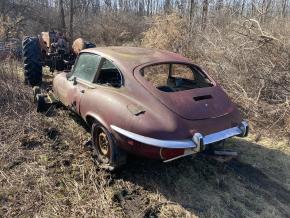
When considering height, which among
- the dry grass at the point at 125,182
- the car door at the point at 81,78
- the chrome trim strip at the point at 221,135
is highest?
the car door at the point at 81,78

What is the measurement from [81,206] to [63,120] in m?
2.68

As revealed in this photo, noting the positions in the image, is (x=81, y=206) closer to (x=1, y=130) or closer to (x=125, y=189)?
(x=125, y=189)

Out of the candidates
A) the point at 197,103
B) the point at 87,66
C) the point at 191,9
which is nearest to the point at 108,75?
the point at 87,66

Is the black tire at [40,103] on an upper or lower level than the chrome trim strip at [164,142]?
lower

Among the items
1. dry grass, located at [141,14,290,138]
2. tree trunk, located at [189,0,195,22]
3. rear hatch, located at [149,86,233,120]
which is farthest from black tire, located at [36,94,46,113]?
tree trunk, located at [189,0,195,22]

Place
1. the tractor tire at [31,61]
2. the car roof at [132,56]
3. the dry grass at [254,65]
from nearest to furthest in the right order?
the car roof at [132,56]
the dry grass at [254,65]
the tractor tire at [31,61]

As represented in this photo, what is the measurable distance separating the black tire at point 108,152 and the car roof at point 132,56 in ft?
2.95

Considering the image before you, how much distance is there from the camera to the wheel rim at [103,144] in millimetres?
4482

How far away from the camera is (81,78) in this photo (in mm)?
5254

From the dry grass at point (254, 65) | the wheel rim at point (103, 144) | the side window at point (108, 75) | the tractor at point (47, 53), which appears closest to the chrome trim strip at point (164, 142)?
the wheel rim at point (103, 144)

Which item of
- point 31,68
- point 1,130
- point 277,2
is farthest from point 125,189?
point 277,2

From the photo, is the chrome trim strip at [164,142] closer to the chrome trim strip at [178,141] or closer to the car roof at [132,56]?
the chrome trim strip at [178,141]

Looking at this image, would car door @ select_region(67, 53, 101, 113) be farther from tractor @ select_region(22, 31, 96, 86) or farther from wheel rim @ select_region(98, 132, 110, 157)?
tractor @ select_region(22, 31, 96, 86)

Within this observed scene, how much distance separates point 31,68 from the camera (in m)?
8.14
